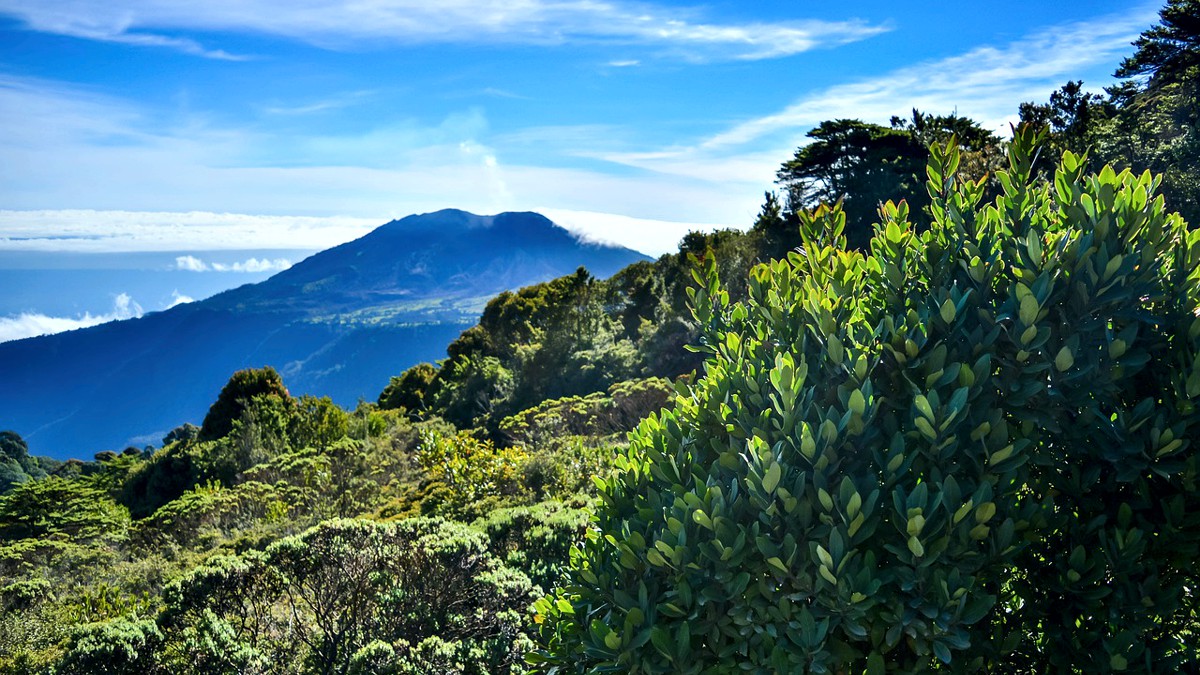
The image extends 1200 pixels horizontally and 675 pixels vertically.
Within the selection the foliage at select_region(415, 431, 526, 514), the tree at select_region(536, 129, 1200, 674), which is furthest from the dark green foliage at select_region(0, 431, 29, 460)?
the tree at select_region(536, 129, 1200, 674)

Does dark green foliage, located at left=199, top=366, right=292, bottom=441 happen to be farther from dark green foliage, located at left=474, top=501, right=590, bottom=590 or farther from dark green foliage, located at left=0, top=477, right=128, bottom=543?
dark green foliage, located at left=474, top=501, right=590, bottom=590

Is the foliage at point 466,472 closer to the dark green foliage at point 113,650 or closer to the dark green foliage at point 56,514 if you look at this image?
the dark green foliage at point 113,650

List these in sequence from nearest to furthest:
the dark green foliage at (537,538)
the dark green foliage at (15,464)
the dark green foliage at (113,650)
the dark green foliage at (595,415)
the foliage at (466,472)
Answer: the dark green foliage at (113,650), the dark green foliage at (537,538), the foliage at (466,472), the dark green foliage at (595,415), the dark green foliage at (15,464)

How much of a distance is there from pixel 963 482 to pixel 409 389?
43924mm

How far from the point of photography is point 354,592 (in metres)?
6.43

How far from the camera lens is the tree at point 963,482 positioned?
2320mm

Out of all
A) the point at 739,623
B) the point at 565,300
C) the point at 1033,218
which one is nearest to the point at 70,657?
the point at 739,623

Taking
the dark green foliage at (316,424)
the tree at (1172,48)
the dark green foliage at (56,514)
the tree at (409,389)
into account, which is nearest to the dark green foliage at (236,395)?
the dark green foliage at (316,424)

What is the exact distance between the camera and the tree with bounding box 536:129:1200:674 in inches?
91.4

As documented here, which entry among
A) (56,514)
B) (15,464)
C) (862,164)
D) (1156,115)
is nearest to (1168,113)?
(1156,115)

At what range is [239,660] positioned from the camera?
5.82 meters

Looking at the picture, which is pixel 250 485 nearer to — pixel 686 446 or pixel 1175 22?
pixel 686 446

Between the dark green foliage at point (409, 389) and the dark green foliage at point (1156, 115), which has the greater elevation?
the dark green foliage at point (1156, 115)

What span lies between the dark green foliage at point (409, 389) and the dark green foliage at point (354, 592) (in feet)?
110
